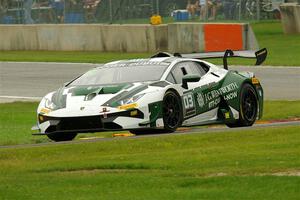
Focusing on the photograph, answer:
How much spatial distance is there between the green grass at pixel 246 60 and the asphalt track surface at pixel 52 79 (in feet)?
4.53

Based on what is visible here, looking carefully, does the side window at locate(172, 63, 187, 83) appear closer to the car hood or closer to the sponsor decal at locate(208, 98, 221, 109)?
the car hood

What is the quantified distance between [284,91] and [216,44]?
35.2ft

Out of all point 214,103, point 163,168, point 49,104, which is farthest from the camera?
point 214,103

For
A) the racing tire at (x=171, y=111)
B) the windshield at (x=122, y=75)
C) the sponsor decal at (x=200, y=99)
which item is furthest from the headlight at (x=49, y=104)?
the sponsor decal at (x=200, y=99)

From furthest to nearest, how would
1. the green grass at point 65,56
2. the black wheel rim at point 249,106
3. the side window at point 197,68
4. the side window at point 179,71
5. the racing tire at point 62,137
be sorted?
the green grass at point 65,56, the black wheel rim at point 249,106, the side window at point 197,68, the side window at point 179,71, the racing tire at point 62,137

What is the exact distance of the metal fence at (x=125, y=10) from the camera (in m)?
43.7

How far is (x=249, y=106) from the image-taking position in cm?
1902

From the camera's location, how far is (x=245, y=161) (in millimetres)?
12469

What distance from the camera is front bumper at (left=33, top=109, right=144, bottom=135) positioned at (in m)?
16.6

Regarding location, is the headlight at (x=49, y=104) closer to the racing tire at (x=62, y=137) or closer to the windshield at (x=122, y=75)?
the racing tire at (x=62, y=137)

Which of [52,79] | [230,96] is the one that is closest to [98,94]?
[230,96]

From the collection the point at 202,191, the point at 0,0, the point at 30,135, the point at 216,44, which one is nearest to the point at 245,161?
the point at 202,191

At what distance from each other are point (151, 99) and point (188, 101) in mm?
956

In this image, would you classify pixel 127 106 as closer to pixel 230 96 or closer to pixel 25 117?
pixel 230 96
